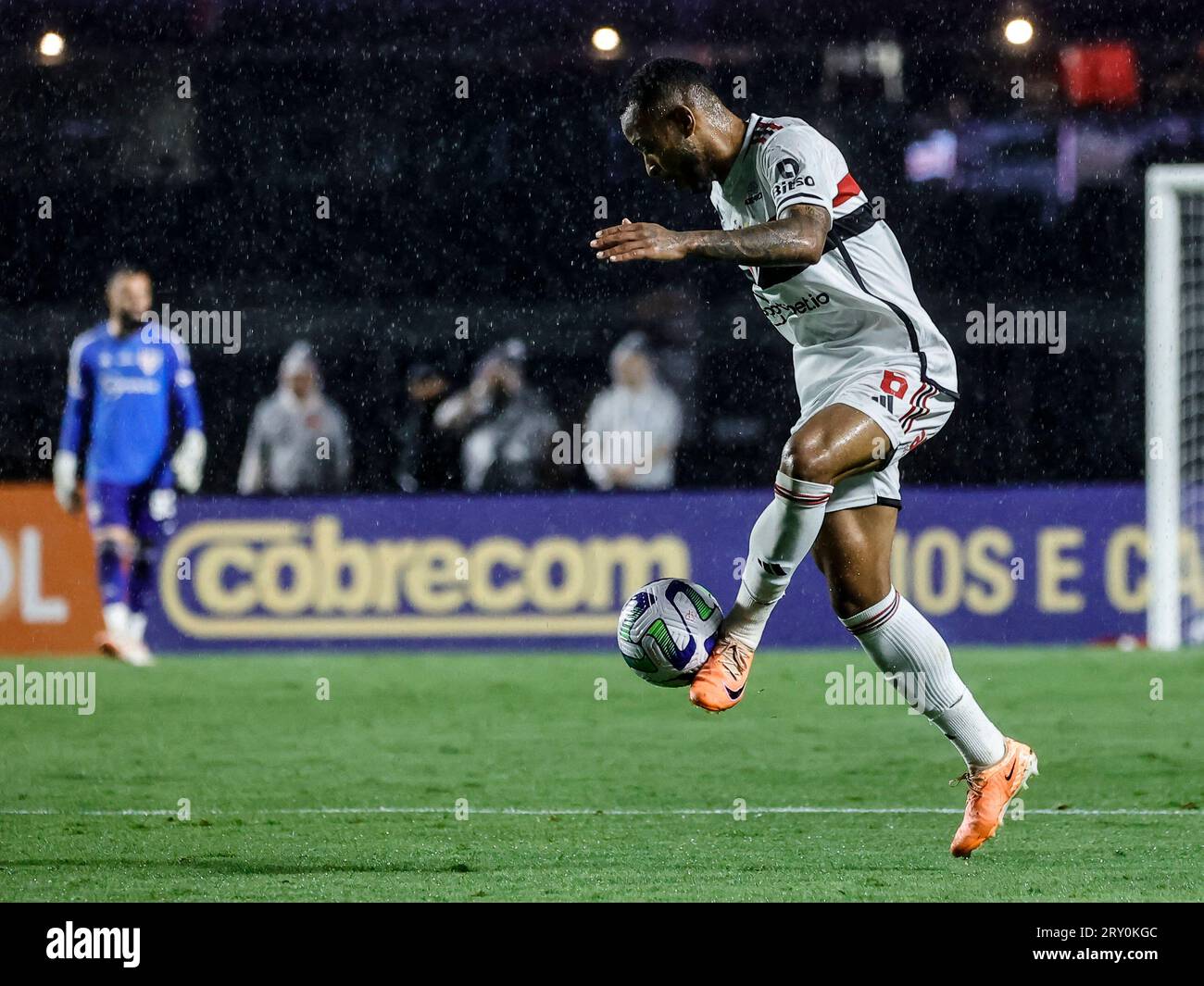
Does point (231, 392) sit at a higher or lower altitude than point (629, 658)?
higher

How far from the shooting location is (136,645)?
11.1 metres

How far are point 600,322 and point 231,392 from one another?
2.54 m

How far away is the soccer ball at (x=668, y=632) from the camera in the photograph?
5016mm

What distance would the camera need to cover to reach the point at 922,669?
5047mm

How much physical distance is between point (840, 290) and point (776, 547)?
2.22 ft

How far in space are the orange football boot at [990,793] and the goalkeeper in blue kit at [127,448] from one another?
→ 21.8 ft

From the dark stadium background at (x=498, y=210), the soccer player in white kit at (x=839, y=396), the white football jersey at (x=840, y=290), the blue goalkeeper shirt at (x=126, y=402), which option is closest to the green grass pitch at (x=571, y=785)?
the soccer player in white kit at (x=839, y=396)

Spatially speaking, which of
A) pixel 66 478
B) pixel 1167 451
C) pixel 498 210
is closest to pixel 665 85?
pixel 1167 451

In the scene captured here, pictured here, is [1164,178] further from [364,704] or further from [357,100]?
[357,100]

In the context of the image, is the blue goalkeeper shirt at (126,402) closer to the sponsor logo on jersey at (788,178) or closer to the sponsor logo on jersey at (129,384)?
the sponsor logo on jersey at (129,384)

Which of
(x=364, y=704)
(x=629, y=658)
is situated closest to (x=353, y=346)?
(x=364, y=704)

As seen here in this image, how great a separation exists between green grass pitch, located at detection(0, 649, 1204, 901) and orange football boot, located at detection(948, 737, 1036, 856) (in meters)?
0.08

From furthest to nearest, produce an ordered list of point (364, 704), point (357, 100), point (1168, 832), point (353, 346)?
point (357, 100) < point (353, 346) < point (364, 704) < point (1168, 832)

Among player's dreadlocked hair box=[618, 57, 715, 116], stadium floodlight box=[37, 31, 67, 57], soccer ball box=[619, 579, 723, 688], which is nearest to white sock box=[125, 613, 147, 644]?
stadium floodlight box=[37, 31, 67, 57]
